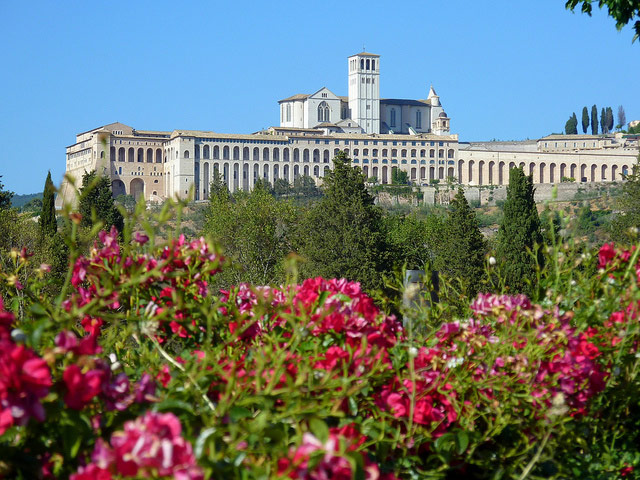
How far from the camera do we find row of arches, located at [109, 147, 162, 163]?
69.4 m

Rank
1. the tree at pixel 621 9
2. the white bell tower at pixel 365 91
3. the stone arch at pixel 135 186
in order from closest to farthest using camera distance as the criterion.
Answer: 1. the tree at pixel 621 9
2. the stone arch at pixel 135 186
3. the white bell tower at pixel 365 91

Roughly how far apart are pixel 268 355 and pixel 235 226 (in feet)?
79.4

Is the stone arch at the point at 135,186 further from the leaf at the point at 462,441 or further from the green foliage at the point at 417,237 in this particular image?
the leaf at the point at 462,441

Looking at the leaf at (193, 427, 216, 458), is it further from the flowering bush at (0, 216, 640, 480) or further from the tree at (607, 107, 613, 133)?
the tree at (607, 107, 613, 133)

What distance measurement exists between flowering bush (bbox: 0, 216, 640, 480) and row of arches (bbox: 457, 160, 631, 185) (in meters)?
70.6

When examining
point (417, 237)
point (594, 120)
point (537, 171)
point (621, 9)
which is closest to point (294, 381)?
point (621, 9)

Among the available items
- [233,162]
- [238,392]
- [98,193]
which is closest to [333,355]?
[238,392]

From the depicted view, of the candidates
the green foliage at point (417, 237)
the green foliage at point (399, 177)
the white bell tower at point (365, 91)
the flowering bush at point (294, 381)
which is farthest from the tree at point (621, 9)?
the white bell tower at point (365, 91)

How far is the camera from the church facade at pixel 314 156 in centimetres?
6919

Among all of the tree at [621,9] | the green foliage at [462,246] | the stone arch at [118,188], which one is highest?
the stone arch at [118,188]

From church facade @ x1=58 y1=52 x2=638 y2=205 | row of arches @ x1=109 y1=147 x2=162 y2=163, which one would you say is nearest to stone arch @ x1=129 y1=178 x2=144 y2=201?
church facade @ x1=58 y1=52 x2=638 y2=205

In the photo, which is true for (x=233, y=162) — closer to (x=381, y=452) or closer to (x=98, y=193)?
(x=98, y=193)

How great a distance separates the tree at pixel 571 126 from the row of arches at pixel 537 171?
13439 millimetres

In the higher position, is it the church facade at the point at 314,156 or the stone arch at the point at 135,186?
the church facade at the point at 314,156
